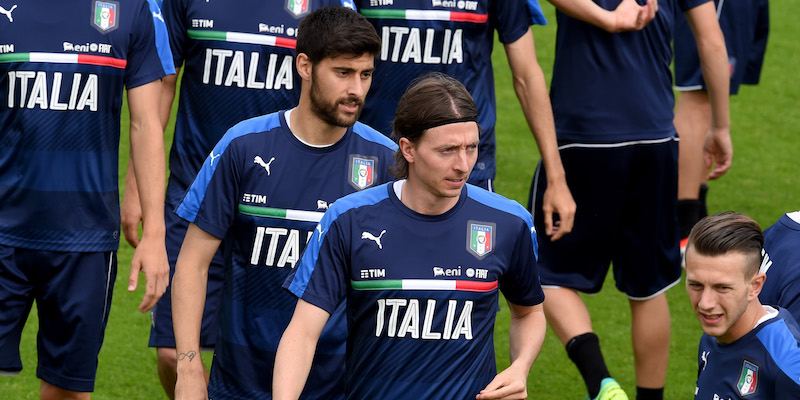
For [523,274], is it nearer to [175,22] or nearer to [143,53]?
[143,53]

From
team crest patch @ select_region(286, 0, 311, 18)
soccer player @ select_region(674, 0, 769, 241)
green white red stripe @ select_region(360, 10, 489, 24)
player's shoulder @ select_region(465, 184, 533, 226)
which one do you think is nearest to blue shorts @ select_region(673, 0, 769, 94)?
soccer player @ select_region(674, 0, 769, 241)

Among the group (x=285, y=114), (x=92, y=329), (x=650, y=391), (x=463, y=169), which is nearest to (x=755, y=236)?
(x=463, y=169)

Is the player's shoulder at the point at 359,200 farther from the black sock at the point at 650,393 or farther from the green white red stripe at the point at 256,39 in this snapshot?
the black sock at the point at 650,393

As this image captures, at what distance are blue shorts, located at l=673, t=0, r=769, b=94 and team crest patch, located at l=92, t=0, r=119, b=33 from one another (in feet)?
16.5

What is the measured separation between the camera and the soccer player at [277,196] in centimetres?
516

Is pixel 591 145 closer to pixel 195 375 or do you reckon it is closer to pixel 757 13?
pixel 195 375

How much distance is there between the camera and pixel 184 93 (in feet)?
20.5

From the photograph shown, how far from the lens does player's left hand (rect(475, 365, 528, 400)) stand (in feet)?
14.8

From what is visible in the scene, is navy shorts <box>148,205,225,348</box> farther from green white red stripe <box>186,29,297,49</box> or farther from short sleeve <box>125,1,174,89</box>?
green white red stripe <box>186,29,297,49</box>

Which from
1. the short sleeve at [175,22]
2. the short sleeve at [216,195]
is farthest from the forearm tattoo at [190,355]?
the short sleeve at [175,22]

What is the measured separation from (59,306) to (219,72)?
4.08 feet

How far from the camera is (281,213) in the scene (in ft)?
17.2

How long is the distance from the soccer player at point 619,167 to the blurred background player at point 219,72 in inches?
56.8

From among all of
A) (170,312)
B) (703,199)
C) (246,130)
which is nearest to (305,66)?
(246,130)
